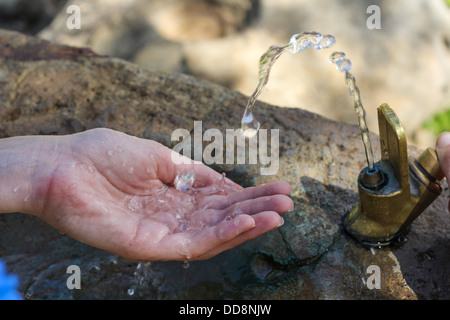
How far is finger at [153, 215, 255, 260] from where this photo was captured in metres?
1.40

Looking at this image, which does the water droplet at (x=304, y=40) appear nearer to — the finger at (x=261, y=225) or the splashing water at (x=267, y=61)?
the splashing water at (x=267, y=61)

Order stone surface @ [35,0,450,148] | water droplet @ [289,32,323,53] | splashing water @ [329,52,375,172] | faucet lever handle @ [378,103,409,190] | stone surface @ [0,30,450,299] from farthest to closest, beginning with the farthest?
1. stone surface @ [35,0,450,148]
2. water droplet @ [289,32,323,53]
3. splashing water @ [329,52,375,172]
4. stone surface @ [0,30,450,299]
5. faucet lever handle @ [378,103,409,190]

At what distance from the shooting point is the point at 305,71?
3373mm

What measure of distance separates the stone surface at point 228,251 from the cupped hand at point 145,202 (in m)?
0.15

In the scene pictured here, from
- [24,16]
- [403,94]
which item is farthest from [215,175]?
[24,16]

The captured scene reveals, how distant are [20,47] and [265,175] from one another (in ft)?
4.90

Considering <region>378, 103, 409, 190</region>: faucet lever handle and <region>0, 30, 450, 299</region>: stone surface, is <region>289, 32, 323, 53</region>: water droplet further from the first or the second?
<region>378, 103, 409, 190</region>: faucet lever handle

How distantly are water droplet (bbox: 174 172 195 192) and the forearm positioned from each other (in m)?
0.45

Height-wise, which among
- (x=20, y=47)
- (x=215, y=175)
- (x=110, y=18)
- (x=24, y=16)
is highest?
(x=24, y=16)

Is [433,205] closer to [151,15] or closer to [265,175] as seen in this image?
[265,175]

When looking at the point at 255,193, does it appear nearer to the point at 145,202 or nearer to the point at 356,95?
the point at 145,202


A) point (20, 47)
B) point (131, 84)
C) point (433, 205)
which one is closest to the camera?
point (433, 205)

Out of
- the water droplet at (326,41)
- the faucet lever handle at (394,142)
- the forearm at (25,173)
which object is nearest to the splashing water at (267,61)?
the water droplet at (326,41)

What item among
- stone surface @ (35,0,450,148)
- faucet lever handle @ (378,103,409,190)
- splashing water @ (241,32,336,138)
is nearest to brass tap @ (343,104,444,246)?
faucet lever handle @ (378,103,409,190)
